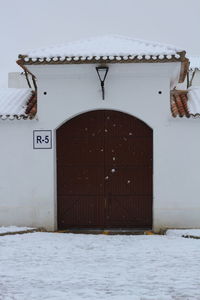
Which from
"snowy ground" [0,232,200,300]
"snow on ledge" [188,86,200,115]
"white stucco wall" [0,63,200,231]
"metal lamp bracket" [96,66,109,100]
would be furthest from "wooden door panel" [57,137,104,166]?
"snow on ledge" [188,86,200,115]

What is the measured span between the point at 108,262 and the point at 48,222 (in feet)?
12.0

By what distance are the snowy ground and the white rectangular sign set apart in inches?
83.0

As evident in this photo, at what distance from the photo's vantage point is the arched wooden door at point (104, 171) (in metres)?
10.8

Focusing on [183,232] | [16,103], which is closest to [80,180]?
[16,103]

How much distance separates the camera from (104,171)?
427 inches

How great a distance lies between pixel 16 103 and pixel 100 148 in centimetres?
235

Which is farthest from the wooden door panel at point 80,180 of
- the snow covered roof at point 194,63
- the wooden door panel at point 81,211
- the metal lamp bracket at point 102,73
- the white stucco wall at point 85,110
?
the snow covered roof at point 194,63

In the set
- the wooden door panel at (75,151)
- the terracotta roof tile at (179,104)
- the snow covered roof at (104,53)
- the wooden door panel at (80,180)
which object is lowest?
the wooden door panel at (80,180)

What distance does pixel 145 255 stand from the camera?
783 cm

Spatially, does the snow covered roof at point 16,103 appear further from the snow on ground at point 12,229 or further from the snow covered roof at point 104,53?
the snow on ground at point 12,229

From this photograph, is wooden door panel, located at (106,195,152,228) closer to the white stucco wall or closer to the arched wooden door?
the arched wooden door

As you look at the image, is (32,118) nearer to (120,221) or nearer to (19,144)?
(19,144)

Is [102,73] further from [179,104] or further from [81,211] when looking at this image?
[81,211]

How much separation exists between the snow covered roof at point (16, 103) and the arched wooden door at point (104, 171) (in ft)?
3.21
